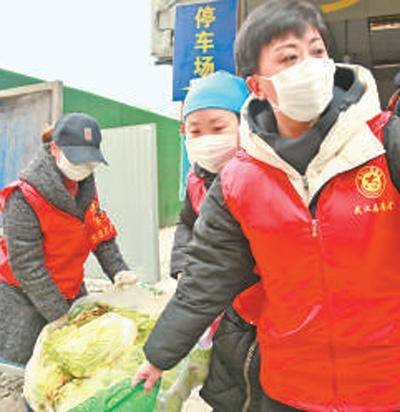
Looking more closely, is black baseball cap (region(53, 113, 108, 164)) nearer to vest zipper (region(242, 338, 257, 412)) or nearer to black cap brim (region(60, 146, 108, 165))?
black cap brim (region(60, 146, 108, 165))

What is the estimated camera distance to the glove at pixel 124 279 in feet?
6.82

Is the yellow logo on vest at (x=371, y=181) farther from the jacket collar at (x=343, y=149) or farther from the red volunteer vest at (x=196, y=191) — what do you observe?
the red volunteer vest at (x=196, y=191)

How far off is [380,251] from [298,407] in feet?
1.27

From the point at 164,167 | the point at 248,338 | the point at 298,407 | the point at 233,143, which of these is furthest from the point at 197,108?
the point at 164,167

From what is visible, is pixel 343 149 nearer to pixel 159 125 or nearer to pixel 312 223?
pixel 312 223

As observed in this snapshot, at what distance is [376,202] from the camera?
0.90 meters

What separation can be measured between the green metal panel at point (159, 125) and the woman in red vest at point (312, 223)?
22.1 ft

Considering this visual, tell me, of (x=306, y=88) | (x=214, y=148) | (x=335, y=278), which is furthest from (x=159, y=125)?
(x=335, y=278)

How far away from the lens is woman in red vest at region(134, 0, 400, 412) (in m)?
0.91

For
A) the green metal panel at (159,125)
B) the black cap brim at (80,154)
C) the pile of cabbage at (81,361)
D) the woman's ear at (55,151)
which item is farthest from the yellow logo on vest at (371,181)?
the green metal panel at (159,125)

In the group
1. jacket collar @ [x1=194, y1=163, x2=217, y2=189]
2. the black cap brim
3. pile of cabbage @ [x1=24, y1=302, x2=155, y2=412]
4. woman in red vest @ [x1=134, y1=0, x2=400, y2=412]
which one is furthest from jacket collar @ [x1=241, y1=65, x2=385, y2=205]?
the black cap brim

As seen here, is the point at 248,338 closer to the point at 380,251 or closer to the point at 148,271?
the point at 380,251

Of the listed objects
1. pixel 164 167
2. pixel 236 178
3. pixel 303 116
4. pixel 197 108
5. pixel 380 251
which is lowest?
pixel 380 251

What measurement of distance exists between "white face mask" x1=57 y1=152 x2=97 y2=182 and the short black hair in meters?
1.12
